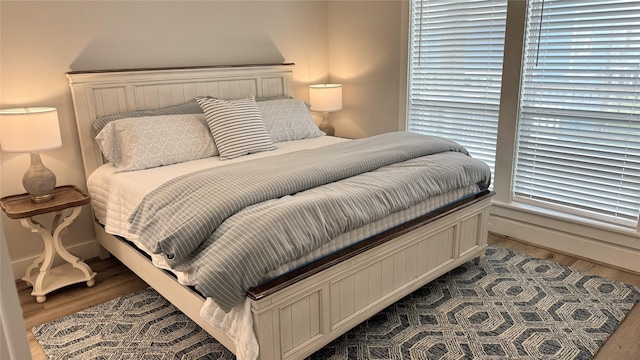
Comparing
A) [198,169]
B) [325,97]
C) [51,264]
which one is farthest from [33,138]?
[325,97]

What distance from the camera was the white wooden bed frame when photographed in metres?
1.85

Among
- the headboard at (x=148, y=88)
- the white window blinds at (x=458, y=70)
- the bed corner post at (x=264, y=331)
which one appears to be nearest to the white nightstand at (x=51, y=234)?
the headboard at (x=148, y=88)

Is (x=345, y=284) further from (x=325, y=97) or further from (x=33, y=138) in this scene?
(x=325, y=97)

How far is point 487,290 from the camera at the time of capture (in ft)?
8.70

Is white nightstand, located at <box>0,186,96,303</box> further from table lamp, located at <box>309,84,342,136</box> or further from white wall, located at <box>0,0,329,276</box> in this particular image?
table lamp, located at <box>309,84,342,136</box>

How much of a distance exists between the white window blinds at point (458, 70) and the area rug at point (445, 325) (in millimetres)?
1237

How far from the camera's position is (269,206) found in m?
1.88

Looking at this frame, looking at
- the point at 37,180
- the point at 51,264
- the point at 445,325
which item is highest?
the point at 37,180

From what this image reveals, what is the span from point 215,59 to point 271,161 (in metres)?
1.58

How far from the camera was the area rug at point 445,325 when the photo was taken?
213cm

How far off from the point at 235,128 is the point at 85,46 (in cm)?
111

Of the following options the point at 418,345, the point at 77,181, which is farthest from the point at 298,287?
the point at 77,181

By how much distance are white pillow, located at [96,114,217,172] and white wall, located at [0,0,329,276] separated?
0.39 m

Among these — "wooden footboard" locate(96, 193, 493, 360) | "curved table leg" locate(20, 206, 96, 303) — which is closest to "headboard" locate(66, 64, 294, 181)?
"curved table leg" locate(20, 206, 96, 303)
